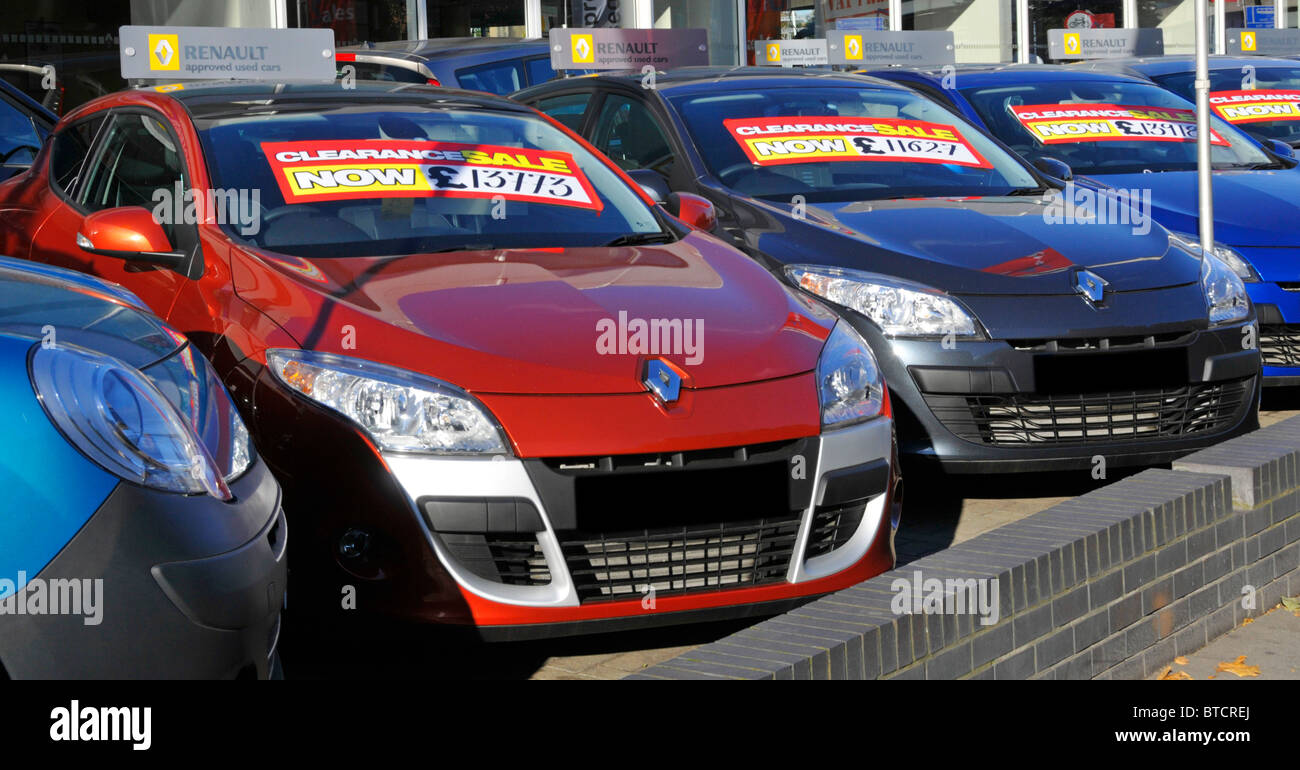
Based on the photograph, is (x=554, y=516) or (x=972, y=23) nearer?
(x=554, y=516)

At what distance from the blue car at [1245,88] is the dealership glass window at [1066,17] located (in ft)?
38.6

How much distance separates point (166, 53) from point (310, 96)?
298 centimetres

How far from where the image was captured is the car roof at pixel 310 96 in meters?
5.08

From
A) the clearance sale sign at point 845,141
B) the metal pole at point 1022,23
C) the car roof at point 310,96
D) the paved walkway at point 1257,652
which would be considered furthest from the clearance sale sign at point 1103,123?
the metal pole at point 1022,23

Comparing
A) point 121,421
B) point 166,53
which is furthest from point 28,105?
point 121,421

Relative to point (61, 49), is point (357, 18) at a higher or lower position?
higher

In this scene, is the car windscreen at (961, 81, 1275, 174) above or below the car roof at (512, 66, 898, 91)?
below

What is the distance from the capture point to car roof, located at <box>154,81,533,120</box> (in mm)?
5082

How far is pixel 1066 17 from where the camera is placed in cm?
2286

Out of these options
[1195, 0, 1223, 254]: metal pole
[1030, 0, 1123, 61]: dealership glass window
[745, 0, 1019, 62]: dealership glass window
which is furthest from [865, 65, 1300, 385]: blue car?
[1030, 0, 1123, 61]: dealership glass window

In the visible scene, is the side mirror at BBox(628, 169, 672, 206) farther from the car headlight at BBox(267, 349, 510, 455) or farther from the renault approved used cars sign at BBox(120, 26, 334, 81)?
the renault approved used cars sign at BBox(120, 26, 334, 81)

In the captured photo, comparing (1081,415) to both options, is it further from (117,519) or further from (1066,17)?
(1066,17)

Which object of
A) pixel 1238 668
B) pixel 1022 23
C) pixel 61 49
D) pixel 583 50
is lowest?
pixel 1238 668

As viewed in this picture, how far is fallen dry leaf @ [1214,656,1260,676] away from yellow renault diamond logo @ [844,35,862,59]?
10078 millimetres
